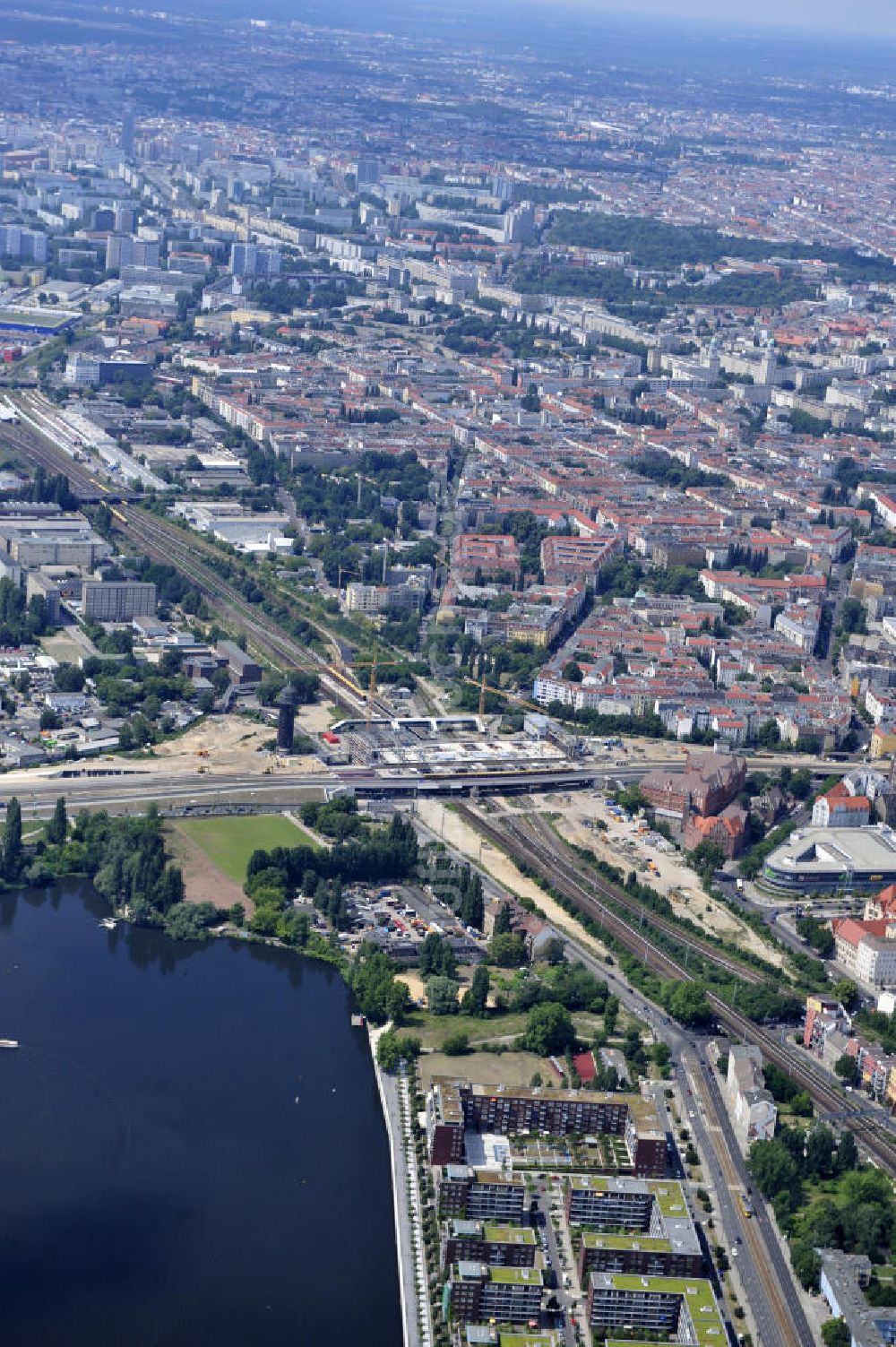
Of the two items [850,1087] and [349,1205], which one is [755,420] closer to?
[850,1087]

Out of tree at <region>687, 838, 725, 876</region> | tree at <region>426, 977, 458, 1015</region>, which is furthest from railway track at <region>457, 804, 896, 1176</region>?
tree at <region>426, 977, 458, 1015</region>

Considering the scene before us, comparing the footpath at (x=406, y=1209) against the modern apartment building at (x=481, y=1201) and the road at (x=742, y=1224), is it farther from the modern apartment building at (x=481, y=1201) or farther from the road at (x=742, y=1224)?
the road at (x=742, y=1224)

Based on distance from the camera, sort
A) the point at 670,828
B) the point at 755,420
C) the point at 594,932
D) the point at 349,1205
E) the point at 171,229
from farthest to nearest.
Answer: the point at 171,229
the point at 755,420
the point at 670,828
the point at 594,932
the point at 349,1205

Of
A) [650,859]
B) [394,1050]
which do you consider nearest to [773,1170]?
[394,1050]

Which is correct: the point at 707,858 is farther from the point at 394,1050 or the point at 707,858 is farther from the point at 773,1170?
the point at 773,1170

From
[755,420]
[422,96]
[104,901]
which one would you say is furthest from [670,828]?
[422,96]

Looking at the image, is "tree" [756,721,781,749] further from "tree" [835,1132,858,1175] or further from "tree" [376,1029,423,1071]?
"tree" [835,1132,858,1175]
